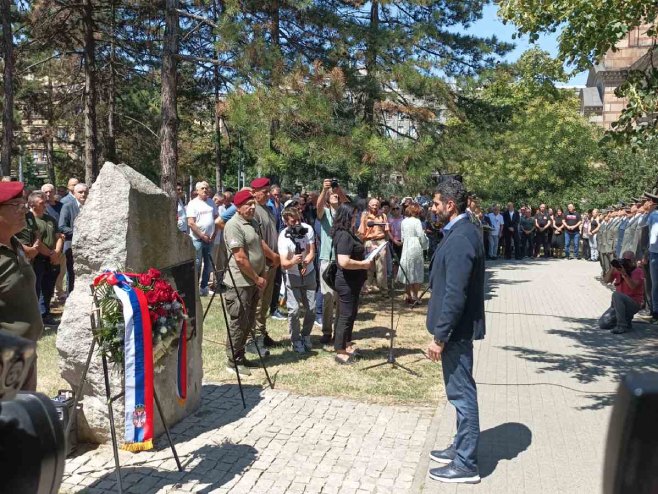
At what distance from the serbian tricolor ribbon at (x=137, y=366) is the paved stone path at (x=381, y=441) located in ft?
1.50

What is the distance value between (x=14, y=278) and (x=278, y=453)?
7.63ft

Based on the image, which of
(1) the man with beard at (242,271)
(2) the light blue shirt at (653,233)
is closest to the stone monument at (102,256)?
(1) the man with beard at (242,271)

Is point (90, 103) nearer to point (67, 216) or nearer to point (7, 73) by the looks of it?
point (7, 73)

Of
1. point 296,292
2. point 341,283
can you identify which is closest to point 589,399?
point 341,283

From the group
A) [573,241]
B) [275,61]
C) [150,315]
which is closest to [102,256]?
[150,315]

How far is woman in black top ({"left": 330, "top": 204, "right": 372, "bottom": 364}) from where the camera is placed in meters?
7.09

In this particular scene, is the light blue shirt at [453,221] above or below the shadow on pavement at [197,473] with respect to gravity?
above

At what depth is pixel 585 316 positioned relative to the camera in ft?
36.2

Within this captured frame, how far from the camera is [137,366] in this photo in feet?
13.5

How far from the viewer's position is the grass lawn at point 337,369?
624cm

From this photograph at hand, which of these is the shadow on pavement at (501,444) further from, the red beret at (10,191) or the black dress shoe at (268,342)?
the red beret at (10,191)

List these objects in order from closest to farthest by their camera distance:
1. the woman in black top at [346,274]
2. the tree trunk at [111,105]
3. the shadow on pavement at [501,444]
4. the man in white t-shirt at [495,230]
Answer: the shadow on pavement at [501,444] → the woman in black top at [346,274] → the tree trunk at [111,105] → the man in white t-shirt at [495,230]

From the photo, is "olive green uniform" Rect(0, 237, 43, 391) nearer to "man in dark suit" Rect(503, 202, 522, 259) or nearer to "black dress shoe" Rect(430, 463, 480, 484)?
"black dress shoe" Rect(430, 463, 480, 484)

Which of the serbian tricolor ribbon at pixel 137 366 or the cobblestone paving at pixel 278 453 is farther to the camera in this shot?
the cobblestone paving at pixel 278 453
